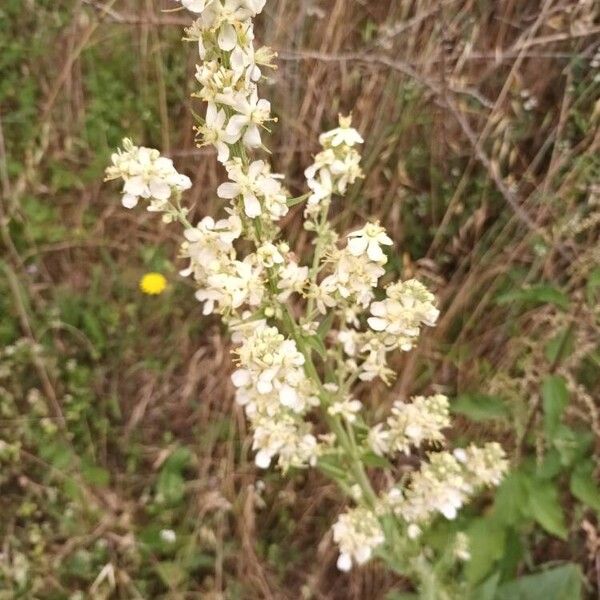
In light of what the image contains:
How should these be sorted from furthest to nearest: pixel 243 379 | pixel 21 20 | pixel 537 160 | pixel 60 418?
pixel 21 20, pixel 60 418, pixel 537 160, pixel 243 379

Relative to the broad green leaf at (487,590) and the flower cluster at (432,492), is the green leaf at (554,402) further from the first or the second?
the broad green leaf at (487,590)

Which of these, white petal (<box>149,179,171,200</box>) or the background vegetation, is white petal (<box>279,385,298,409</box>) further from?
the background vegetation

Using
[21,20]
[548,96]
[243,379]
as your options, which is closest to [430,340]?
[548,96]

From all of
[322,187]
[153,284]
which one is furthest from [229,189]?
[153,284]

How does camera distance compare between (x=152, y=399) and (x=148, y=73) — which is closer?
(x=152, y=399)

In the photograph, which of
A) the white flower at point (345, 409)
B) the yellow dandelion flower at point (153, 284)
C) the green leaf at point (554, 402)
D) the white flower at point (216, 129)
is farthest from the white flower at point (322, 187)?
the yellow dandelion flower at point (153, 284)

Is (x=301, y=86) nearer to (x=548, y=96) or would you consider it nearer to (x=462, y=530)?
(x=548, y=96)

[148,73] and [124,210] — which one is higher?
[148,73]

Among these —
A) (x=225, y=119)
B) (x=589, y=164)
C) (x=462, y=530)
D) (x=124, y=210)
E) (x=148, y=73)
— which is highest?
(x=225, y=119)
